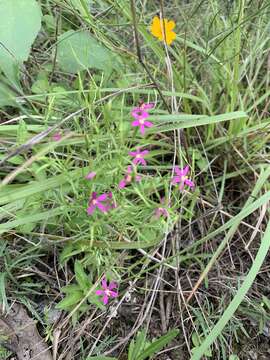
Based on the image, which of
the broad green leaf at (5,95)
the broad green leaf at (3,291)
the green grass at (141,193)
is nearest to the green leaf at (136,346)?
the green grass at (141,193)

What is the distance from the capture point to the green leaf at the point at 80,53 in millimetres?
1227

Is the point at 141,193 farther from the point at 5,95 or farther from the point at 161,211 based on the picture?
the point at 5,95

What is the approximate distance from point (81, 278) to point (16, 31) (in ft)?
1.90

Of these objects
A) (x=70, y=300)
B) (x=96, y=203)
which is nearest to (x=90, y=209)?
(x=96, y=203)

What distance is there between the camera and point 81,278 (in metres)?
1.01

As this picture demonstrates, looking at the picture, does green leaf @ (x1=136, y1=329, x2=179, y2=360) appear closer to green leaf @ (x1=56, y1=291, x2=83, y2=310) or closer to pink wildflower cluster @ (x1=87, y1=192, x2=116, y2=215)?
green leaf @ (x1=56, y1=291, x2=83, y2=310)

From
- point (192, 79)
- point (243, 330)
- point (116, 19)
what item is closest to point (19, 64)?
point (116, 19)

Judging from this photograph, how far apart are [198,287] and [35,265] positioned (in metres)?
0.38

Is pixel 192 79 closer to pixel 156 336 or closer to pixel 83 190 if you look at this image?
pixel 83 190

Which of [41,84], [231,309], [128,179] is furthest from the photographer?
[41,84]

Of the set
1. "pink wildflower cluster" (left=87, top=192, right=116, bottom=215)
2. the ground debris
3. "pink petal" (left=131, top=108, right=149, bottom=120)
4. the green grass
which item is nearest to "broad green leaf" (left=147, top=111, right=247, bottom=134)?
the green grass

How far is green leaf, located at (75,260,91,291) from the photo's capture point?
1.01 meters

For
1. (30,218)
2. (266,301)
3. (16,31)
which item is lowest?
(266,301)

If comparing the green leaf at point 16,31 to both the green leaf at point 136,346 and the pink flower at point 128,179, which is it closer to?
the pink flower at point 128,179
